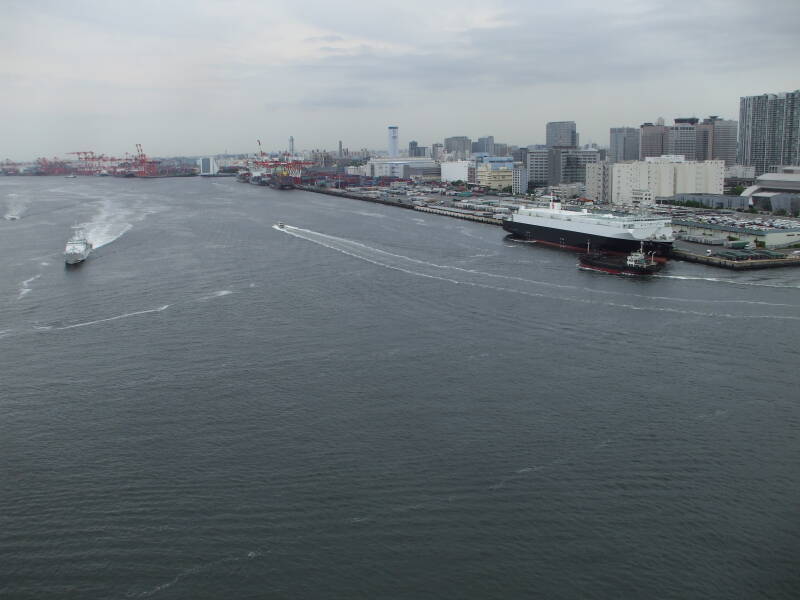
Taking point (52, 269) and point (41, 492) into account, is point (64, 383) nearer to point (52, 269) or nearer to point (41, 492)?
point (41, 492)

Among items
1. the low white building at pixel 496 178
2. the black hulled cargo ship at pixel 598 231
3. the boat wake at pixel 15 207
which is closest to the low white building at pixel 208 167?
the boat wake at pixel 15 207

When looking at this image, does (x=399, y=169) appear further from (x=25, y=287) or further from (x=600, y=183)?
(x=25, y=287)

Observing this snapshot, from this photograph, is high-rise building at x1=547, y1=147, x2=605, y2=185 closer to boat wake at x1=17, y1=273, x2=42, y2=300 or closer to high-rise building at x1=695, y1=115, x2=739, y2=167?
high-rise building at x1=695, y1=115, x2=739, y2=167

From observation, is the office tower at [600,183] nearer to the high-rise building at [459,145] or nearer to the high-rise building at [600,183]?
the high-rise building at [600,183]

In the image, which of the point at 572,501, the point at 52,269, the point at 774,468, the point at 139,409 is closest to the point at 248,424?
the point at 139,409

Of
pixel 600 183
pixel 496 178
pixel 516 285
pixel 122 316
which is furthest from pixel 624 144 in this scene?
pixel 122 316
